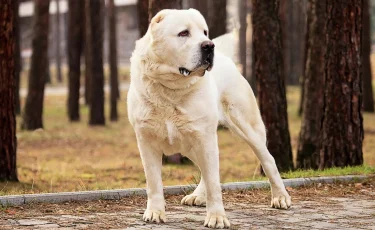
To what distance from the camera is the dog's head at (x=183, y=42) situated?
21.4ft

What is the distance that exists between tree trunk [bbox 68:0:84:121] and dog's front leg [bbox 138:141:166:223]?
1909cm

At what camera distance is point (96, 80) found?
24594mm

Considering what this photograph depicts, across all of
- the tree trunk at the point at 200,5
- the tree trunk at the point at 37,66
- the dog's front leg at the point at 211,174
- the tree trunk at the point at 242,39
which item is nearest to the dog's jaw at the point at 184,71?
the dog's front leg at the point at 211,174

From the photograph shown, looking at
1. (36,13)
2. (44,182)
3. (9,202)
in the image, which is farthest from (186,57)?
(36,13)

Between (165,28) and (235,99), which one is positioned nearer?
(165,28)

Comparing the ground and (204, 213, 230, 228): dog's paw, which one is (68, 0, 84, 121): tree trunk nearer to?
the ground

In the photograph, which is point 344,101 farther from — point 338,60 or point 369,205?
point 369,205

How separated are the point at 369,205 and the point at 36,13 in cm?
1500

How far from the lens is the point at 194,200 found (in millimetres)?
8031

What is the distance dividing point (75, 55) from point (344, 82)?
15989 millimetres

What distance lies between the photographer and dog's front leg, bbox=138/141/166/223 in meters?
6.98

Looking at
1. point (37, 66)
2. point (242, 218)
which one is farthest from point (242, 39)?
point (242, 218)

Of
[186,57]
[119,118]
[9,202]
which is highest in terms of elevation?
[186,57]

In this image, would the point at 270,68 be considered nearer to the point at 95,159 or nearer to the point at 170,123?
the point at 95,159
